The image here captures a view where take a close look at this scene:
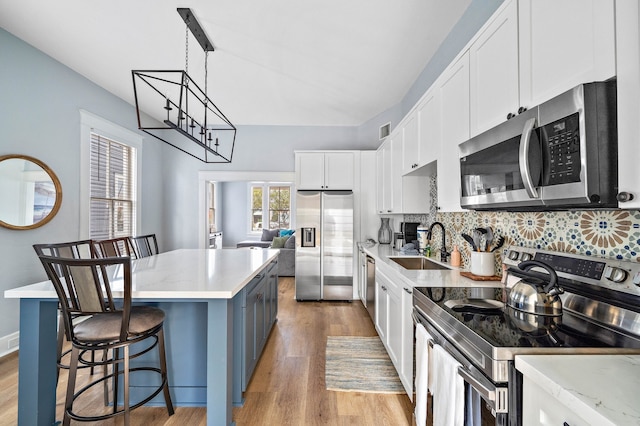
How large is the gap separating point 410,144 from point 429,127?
475mm

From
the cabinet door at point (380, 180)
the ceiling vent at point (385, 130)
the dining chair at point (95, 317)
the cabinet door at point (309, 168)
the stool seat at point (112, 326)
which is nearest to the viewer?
the dining chair at point (95, 317)

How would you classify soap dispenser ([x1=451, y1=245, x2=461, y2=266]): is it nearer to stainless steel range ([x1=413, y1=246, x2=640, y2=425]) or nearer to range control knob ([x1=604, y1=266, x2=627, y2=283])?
stainless steel range ([x1=413, y1=246, x2=640, y2=425])

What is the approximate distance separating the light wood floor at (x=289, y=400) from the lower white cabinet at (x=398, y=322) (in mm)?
270

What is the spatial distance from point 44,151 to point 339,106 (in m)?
3.48

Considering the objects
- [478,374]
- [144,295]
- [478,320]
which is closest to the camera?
[478,374]

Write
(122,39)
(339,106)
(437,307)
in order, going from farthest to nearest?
(339,106)
(122,39)
(437,307)

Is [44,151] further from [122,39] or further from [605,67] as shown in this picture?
[605,67]

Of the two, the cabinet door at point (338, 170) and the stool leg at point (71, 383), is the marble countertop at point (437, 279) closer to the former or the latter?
the stool leg at point (71, 383)

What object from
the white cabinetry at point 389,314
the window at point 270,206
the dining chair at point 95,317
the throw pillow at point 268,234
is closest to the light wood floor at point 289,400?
the white cabinetry at point 389,314

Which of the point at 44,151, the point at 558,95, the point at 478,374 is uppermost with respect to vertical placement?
the point at 44,151

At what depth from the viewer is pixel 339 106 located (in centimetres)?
423

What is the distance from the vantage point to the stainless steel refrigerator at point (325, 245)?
172 inches

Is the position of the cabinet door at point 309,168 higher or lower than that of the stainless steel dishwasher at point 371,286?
higher

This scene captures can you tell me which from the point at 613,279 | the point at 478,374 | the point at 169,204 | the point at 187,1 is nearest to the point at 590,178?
the point at 613,279
